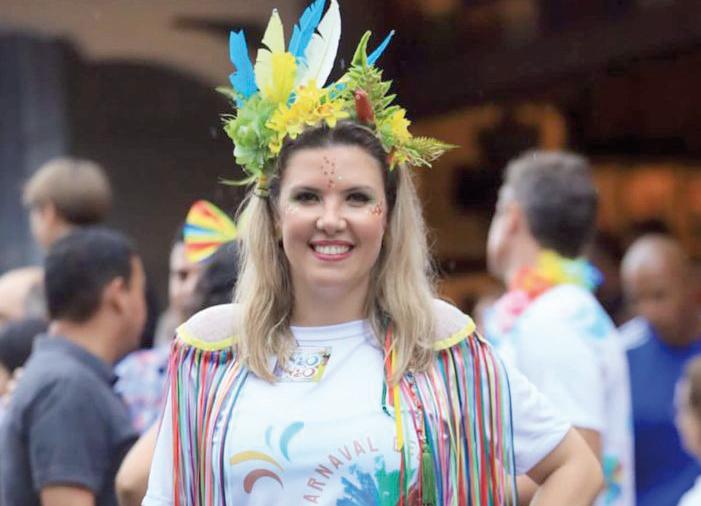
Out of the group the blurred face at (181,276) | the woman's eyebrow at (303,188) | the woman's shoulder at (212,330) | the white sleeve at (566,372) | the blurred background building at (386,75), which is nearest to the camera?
the woman's eyebrow at (303,188)

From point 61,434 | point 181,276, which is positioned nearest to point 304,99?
point 61,434

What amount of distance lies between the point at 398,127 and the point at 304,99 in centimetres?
20

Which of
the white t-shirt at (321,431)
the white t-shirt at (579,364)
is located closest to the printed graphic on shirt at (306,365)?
the white t-shirt at (321,431)

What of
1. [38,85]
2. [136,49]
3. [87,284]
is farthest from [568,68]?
[87,284]

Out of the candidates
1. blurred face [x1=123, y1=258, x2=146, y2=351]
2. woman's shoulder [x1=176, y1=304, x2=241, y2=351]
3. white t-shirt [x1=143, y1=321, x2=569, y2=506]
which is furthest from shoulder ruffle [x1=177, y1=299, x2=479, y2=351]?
blurred face [x1=123, y1=258, x2=146, y2=351]

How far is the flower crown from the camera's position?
321 centimetres

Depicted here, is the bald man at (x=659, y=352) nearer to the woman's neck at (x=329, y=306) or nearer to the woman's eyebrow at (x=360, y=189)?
the woman's neck at (x=329, y=306)

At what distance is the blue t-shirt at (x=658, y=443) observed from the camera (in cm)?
562

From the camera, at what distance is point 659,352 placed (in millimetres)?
6086

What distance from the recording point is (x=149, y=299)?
6051mm

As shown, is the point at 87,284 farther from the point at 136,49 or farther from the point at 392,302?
the point at 136,49

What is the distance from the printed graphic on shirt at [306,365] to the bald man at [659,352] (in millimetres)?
2743

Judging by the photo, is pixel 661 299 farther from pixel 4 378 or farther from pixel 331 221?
pixel 331 221

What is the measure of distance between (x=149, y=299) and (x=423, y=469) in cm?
311
